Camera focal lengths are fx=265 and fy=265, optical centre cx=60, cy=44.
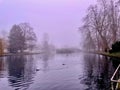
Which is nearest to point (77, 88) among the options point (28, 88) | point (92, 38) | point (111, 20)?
point (28, 88)

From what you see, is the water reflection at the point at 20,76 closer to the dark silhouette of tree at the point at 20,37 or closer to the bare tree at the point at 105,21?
the bare tree at the point at 105,21

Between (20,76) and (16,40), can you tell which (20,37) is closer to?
(16,40)

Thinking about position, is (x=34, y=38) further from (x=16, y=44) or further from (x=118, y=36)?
(x=118, y=36)

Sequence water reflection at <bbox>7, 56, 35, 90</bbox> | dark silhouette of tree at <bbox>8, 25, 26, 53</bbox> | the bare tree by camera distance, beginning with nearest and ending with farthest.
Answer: water reflection at <bbox>7, 56, 35, 90</bbox> < the bare tree < dark silhouette of tree at <bbox>8, 25, 26, 53</bbox>

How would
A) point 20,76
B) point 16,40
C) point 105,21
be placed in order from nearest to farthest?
point 20,76 → point 105,21 → point 16,40

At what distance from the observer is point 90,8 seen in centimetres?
7712

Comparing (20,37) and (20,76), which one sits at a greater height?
(20,37)

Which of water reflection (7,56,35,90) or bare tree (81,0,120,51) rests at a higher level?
bare tree (81,0,120,51)

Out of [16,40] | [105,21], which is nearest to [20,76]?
[105,21]

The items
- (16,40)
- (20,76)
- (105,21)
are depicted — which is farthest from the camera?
(16,40)

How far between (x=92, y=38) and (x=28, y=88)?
78.4 metres

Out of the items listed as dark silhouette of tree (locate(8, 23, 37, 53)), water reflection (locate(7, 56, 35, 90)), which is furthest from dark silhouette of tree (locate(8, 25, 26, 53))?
water reflection (locate(7, 56, 35, 90))

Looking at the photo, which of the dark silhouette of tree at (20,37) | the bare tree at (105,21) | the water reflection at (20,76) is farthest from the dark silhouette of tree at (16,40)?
the water reflection at (20,76)

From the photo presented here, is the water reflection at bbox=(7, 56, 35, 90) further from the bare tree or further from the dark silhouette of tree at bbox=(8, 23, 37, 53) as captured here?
the dark silhouette of tree at bbox=(8, 23, 37, 53)
